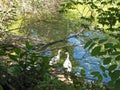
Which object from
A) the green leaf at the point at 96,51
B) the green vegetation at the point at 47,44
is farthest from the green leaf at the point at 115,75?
the green leaf at the point at 96,51

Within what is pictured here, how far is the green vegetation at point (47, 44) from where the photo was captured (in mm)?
1985

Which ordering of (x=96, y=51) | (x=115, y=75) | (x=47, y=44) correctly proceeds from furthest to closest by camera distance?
(x=47, y=44) → (x=96, y=51) → (x=115, y=75)

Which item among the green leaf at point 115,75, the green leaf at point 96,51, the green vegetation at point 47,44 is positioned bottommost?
the green vegetation at point 47,44

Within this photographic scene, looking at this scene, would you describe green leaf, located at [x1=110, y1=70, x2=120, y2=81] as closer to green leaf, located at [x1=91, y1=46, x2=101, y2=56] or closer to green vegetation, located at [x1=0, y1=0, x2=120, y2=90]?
green vegetation, located at [x1=0, y1=0, x2=120, y2=90]

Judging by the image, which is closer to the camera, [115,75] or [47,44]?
[115,75]

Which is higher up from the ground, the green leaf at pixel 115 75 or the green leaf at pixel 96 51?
the green leaf at pixel 96 51

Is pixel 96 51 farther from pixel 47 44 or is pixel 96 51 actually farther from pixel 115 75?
pixel 47 44

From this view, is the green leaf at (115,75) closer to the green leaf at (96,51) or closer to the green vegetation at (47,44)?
the green vegetation at (47,44)

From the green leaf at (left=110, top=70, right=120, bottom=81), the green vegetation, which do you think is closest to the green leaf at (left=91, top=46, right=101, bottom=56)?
the green vegetation

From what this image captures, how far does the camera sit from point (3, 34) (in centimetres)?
857

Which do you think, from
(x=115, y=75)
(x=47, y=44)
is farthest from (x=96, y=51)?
(x=47, y=44)

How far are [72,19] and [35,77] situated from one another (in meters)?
12.1

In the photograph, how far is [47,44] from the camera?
27.6 feet

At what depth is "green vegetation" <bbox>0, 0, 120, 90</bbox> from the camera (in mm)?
1985
